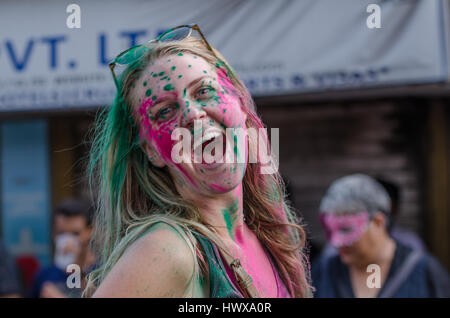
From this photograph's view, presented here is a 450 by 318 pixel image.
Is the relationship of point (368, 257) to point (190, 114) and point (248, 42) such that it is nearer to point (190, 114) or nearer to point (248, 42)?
point (248, 42)

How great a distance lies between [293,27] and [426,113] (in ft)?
6.92

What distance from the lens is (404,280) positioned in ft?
9.49

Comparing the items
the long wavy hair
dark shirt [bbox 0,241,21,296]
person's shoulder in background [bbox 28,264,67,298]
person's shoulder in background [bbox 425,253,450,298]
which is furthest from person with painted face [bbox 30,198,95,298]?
person's shoulder in background [bbox 425,253,450,298]

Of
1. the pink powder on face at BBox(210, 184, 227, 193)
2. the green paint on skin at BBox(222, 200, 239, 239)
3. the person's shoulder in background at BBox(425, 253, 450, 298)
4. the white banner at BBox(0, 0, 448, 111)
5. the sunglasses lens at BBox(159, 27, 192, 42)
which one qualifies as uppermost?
the white banner at BBox(0, 0, 448, 111)

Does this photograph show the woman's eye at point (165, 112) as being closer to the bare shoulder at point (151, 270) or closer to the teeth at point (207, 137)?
the teeth at point (207, 137)

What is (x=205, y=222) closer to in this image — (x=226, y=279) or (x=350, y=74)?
(x=226, y=279)

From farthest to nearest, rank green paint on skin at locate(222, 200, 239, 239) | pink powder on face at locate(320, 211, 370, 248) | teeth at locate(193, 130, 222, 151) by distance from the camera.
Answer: pink powder on face at locate(320, 211, 370, 248)
green paint on skin at locate(222, 200, 239, 239)
teeth at locate(193, 130, 222, 151)

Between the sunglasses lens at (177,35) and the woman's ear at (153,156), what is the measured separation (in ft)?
1.08

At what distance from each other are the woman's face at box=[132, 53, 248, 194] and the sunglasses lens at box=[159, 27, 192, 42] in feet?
0.45

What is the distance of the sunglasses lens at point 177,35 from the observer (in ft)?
5.09

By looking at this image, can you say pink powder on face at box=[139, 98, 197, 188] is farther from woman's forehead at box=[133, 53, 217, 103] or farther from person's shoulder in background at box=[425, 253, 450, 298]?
person's shoulder in background at box=[425, 253, 450, 298]

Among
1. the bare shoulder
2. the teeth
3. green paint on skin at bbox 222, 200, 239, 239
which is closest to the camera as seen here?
the bare shoulder

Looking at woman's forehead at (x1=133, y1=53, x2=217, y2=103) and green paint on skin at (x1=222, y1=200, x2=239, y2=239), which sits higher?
woman's forehead at (x1=133, y1=53, x2=217, y2=103)

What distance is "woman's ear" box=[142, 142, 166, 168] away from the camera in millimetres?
1423
